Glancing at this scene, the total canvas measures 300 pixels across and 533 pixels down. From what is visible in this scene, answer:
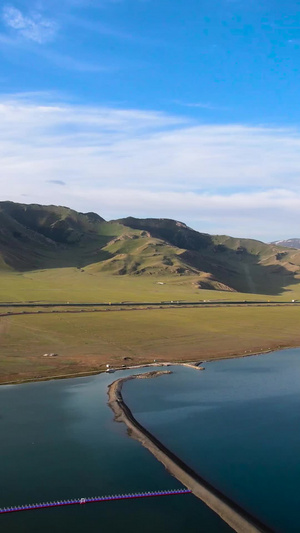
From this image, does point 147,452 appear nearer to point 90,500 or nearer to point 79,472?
point 79,472

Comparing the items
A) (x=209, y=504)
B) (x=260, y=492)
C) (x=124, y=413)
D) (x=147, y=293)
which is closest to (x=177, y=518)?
(x=209, y=504)

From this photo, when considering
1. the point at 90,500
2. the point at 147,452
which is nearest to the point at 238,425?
the point at 147,452

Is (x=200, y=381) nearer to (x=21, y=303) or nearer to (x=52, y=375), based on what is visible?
(x=52, y=375)

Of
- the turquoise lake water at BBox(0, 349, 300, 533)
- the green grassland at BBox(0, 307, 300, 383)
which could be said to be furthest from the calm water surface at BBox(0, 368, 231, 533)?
the green grassland at BBox(0, 307, 300, 383)

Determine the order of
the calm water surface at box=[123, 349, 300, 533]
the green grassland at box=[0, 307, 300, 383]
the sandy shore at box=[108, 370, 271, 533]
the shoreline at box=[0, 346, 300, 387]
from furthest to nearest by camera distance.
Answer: the green grassland at box=[0, 307, 300, 383]
the shoreline at box=[0, 346, 300, 387]
the calm water surface at box=[123, 349, 300, 533]
the sandy shore at box=[108, 370, 271, 533]

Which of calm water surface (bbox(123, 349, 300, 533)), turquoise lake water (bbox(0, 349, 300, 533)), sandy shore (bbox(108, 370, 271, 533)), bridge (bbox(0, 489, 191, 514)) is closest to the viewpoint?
sandy shore (bbox(108, 370, 271, 533))

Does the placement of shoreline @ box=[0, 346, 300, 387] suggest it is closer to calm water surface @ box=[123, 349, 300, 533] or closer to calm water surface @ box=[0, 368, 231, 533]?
calm water surface @ box=[123, 349, 300, 533]

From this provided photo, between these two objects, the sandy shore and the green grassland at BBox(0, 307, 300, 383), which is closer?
the sandy shore
